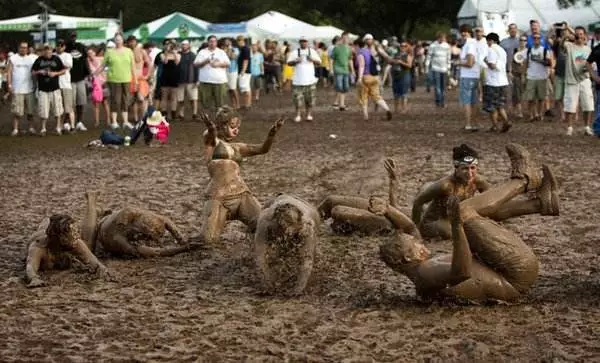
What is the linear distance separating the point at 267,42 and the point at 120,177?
2818 centimetres

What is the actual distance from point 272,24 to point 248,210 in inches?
1600

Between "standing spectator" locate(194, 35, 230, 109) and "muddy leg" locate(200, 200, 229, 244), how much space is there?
1412cm

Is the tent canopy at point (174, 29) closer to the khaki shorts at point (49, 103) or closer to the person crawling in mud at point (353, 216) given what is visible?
the khaki shorts at point (49, 103)

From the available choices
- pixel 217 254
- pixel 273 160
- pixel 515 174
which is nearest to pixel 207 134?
pixel 217 254

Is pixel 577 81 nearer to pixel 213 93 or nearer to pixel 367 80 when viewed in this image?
pixel 367 80

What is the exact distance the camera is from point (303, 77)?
23.1 metres

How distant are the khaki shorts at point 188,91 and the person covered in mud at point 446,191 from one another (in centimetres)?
1542

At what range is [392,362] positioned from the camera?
5.90 m

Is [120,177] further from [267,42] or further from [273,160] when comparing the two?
[267,42]

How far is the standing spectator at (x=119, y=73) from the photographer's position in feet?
71.4

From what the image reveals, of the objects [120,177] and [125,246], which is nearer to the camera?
[125,246]

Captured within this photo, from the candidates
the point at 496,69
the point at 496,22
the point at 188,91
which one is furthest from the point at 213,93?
the point at 496,22

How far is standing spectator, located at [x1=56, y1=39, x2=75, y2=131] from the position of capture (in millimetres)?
21109

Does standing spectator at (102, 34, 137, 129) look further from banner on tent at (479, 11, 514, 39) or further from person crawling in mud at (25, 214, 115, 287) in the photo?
banner on tent at (479, 11, 514, 39)
